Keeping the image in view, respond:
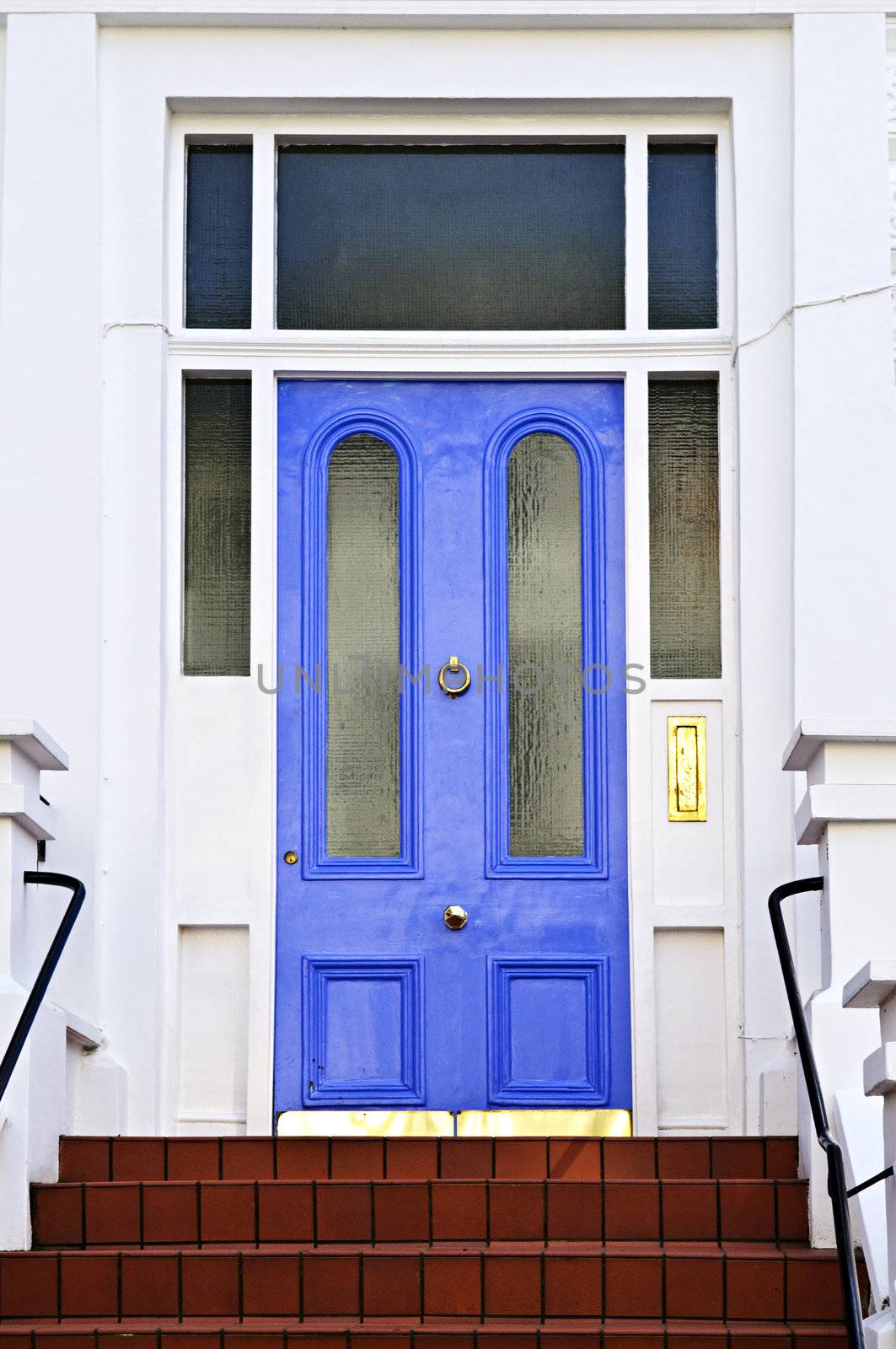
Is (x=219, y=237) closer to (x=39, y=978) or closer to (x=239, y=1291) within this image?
(x=39, y=978)

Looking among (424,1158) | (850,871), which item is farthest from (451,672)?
(850,871)

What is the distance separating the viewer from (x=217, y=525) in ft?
24.0

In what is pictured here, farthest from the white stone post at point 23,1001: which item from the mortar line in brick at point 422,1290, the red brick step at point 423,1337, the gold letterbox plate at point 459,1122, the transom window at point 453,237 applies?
the transom window at point 453,237

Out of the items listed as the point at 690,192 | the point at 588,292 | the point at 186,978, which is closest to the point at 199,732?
the point at 186,978

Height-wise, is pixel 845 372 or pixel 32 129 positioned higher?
pixel 32 129

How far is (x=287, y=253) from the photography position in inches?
294

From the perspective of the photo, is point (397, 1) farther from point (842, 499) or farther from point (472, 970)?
point (472, 970)

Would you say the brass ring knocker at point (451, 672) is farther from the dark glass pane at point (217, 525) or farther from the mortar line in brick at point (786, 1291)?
the mortar line in brick at point (786, 1291)

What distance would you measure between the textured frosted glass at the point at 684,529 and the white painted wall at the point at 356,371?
0.28 ft

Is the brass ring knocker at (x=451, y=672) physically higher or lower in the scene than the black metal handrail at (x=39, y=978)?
higher

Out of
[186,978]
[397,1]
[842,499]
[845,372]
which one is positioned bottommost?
[186,978]

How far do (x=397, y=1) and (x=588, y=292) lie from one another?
120 cm

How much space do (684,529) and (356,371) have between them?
128 cm

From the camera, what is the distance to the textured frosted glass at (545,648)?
716 cm
